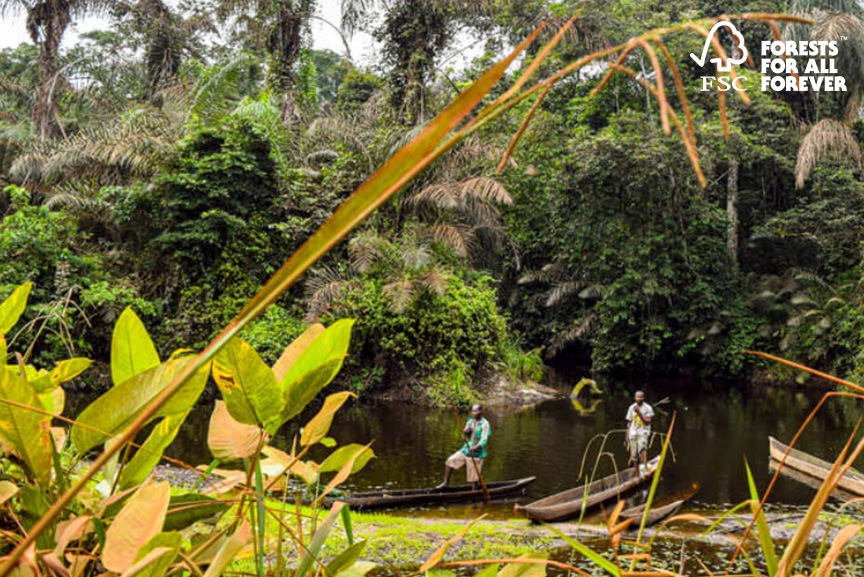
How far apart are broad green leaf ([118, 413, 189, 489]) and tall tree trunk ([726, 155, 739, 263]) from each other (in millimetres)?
20015

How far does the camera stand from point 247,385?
0.56 m

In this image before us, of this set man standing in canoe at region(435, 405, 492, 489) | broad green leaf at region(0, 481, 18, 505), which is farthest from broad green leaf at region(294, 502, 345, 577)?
man standing in canoe at region(435, 405, 492, 489)

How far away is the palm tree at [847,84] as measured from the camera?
17656mm

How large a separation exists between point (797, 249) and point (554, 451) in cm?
1150

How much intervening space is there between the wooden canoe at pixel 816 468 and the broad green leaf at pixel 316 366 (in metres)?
9.24

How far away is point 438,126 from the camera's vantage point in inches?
11.3

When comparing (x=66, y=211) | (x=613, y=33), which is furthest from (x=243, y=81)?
(x=613, y=33)

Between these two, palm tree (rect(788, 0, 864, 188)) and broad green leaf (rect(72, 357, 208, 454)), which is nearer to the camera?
broad green leaf (rect(72, 357, 208, 454))

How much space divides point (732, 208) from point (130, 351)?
2065 centimetres

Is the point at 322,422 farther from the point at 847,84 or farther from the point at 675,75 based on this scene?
the point at 847,84

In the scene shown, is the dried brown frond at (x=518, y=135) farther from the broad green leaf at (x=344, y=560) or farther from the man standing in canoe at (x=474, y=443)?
the man standing in canoe at (x=474, y=443)

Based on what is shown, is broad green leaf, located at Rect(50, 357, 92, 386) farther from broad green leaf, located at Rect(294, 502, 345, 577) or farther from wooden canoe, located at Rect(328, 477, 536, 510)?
wooden canoe, located at Rect(328, 477, 536, 510)

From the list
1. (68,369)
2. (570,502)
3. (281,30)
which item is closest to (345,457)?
(68,369)

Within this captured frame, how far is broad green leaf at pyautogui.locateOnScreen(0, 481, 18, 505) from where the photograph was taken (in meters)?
0.58
